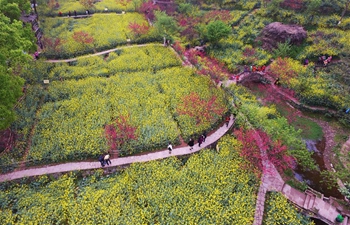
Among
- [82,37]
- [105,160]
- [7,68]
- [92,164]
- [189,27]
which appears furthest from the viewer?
[189,27]

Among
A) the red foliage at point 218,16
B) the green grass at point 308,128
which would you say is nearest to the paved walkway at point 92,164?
the green grass at point 308,128

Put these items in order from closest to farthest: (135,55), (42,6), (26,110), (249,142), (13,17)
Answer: (249,142)
(26,110)
(13,17)
(135,55)
(42,6)

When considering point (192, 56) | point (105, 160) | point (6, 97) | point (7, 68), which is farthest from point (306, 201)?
point (7, 68)

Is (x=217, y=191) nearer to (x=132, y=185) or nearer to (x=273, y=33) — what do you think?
(x=132, y=185)

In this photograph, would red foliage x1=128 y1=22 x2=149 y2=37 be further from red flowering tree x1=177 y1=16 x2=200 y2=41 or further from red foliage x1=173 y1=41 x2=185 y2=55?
red foliage x1=173 y1=41 x2=185 y2=55

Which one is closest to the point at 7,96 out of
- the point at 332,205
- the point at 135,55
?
the point at 135,55

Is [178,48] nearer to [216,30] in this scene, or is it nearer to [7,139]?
[216,30]

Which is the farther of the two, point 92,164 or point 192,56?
point 192,56
